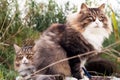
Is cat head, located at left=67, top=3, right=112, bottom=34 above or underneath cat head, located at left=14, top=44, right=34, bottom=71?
above

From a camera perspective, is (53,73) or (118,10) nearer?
(53,73)

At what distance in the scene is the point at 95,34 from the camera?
380cm

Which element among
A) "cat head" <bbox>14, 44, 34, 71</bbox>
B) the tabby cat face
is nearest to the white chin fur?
the tabby cat face

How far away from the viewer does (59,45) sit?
3705 mm

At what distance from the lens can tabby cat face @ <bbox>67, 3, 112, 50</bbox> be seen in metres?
3.74

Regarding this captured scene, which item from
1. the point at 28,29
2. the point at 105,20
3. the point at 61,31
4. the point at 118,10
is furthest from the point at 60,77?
the point at 118,10

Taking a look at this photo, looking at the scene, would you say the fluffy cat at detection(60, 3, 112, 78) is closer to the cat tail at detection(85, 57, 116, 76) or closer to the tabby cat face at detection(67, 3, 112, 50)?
the tabby cat face at detection(67, 3, 112, 50)

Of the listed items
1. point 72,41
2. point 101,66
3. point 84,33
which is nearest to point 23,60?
point 72,41

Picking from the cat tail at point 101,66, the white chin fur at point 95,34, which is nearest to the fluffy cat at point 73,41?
the white chin fur at point 95,34

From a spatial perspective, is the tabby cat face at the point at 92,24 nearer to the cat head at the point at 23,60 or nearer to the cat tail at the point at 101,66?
the cat tail at the point at 101,66

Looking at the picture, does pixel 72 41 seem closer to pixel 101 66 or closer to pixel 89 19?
pixel 89 19

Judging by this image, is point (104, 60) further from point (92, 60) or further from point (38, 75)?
point (38, 75)

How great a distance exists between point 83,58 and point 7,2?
1173mm

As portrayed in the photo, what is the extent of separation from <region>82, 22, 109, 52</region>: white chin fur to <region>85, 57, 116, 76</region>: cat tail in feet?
0.84
